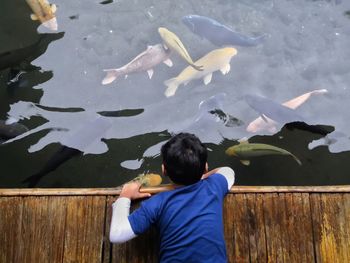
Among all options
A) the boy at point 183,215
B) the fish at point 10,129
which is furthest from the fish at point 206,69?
the boy at point 183,215

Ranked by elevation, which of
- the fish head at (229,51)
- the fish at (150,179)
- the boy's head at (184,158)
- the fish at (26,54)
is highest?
the boy's head at (184,158)

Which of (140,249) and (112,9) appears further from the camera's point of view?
(112,9)

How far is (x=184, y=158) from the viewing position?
2236 millimetres

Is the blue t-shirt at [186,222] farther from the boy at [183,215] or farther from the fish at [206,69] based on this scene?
the fish at [206,69]

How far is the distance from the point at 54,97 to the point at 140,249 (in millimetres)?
2031

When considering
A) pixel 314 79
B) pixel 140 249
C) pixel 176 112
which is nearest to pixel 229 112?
pixel 176 112

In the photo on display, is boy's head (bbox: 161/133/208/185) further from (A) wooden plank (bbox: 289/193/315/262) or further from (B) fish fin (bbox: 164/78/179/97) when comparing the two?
(B) fish fin (bbox: 164/78/179/97)

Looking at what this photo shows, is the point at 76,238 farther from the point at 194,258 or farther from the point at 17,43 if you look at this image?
the point at 17,43

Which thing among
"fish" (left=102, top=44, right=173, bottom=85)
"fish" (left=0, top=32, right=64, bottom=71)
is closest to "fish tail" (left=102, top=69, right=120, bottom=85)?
"fish" (left=102, top=44, right=173, bottom=85)

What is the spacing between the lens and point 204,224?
219cm

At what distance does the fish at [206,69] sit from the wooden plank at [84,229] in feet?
5.61

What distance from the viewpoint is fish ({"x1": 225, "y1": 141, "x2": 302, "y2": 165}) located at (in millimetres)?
3418

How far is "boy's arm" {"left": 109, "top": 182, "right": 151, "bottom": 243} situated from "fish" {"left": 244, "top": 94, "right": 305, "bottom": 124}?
167 centimetres

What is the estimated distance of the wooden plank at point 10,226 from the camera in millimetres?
2502
